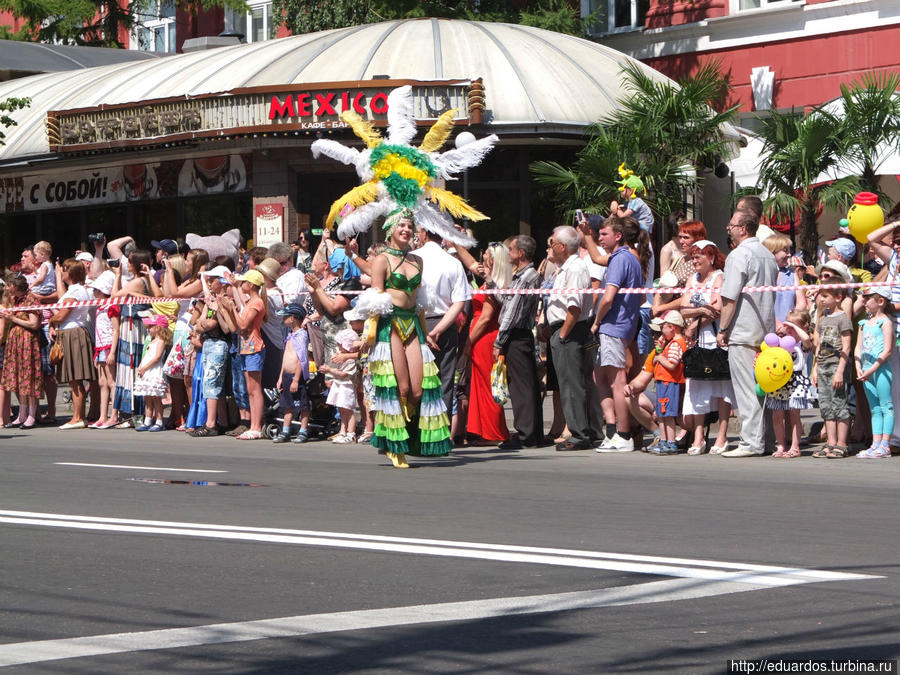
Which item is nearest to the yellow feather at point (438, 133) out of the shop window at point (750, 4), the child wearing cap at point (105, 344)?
the child wearing cap at point (105, 344)

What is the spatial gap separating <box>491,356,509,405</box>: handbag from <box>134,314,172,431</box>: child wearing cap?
447 centimetres

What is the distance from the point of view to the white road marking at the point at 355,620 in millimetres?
5672

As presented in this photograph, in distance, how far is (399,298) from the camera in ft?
40.8

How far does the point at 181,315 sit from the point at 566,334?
5.21 meters

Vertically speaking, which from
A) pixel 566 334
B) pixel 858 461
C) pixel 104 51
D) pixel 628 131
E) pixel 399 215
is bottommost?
pixel 858 461

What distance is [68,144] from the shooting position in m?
26.7

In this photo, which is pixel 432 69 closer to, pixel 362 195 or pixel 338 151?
pixel 338 151

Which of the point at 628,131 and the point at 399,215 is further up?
the point at 628,131

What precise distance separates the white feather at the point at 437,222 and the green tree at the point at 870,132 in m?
7.36

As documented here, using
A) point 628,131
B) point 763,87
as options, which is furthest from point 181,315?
point 763,87

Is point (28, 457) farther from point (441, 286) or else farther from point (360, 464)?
point (441, 286)

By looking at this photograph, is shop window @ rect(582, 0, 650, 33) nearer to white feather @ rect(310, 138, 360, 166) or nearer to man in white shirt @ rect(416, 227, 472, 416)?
man in white shirt @ rect(416, 227, 472, 416)

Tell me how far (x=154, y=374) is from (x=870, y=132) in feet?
30.4

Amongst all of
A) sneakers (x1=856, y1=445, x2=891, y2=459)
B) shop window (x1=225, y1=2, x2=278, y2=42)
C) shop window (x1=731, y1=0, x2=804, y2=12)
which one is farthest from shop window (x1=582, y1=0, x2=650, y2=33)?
sneakers (x1=856, y1=445, x2=891, y2=459)
